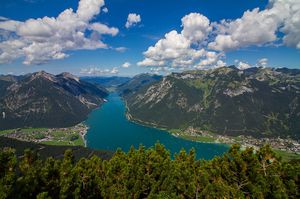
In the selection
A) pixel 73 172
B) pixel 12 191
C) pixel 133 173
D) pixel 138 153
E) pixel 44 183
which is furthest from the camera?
pixel 138 153

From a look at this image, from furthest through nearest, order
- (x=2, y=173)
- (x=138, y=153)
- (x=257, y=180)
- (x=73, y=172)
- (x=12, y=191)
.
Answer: (x=138, y=153) < (x=257, y=180) < (x=73, y=172) < (x=2, y=173) < (x=12, y=191)

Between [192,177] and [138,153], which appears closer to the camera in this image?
[192,177]

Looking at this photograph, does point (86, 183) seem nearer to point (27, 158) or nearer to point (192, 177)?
point (27, 158)

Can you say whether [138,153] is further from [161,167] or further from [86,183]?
[86,183]

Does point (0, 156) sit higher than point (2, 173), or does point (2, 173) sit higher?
point (0, 156)

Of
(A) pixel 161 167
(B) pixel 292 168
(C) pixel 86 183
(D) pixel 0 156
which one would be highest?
(D) pixel 0 156

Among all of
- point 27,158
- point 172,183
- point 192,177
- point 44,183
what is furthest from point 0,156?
point 192,177
